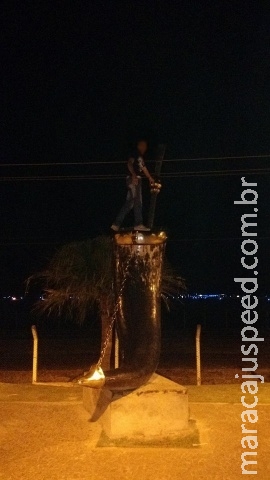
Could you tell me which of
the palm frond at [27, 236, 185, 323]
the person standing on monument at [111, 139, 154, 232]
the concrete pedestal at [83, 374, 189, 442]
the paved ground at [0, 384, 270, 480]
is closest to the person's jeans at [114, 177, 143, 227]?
the person standing on monument at [111, 139, 154, 232]

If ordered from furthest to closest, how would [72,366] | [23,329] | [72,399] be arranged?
[23,329] → [72,366] → [72,399]

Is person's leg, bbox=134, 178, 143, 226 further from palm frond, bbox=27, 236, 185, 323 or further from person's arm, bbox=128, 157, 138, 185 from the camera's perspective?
palm frond, bbox=27, 236, 185, 323

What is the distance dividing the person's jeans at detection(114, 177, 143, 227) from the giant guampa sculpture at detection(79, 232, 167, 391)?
1.14 feet

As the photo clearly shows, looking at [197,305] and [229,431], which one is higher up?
[197,305]

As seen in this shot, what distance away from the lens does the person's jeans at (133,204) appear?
26.9ft

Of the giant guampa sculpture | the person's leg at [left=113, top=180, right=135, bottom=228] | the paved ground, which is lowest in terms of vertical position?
the paved ground

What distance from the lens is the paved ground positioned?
669cm

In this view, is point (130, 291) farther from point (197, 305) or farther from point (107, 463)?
point (197, 305)

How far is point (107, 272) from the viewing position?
1319cm

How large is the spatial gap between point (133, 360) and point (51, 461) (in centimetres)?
147

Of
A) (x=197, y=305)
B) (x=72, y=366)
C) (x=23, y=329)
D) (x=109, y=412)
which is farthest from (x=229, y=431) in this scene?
(x=197, y=305)

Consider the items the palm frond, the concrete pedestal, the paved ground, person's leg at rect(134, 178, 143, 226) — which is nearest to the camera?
the paved ground

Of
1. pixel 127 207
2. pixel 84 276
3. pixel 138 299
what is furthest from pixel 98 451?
pixel 84 276

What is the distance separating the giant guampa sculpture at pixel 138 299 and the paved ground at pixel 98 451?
0.98 metres
